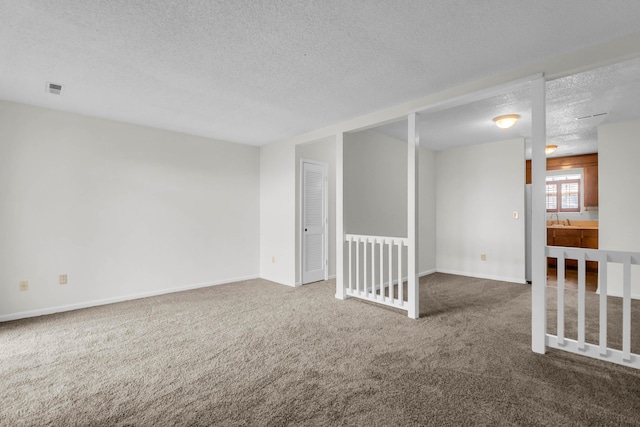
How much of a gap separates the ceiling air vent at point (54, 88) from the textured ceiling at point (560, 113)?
11.9ft

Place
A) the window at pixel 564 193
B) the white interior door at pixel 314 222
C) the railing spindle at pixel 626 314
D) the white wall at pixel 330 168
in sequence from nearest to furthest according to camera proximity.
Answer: the railing spindle at pixel 626 314 → the white interior door at pixel 314 222 → the white wall at pixel 330 168 → the window at pixel 564 193

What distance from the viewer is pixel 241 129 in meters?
4.35

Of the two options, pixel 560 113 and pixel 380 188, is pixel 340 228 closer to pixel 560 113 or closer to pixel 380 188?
pixel 380 188

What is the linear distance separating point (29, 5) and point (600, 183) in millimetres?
6101

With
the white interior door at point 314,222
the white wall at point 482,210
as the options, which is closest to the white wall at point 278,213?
the white interior door at point 314,222

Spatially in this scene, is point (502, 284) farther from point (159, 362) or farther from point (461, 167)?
point (159, 362)

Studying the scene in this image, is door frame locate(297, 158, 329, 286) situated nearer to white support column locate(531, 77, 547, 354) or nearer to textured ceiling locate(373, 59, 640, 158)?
textured ceiling locate(373, 59, 640, 158)

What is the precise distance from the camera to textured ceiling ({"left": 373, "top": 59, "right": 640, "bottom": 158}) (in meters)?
2.80

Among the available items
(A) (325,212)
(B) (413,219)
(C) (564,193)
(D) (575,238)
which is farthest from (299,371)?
(C) (564,193)

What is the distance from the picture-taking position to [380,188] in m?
4.75

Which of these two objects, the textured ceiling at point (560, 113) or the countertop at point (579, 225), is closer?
the textured ceiling at point (560, 113)

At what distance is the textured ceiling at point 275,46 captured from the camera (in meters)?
1.83

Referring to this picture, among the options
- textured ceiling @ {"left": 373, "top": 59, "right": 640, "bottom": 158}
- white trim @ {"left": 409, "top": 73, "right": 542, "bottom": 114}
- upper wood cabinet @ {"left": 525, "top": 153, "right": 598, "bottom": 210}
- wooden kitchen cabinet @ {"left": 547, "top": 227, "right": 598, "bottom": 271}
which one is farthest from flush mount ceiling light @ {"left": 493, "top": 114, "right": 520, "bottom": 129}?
wooden kitchen cabinet @ {"left": 547, "top": 227, "right": 598, "bottom": 271}

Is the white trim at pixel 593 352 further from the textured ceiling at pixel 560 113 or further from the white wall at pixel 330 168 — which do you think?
the white wall at pixel 330 168
